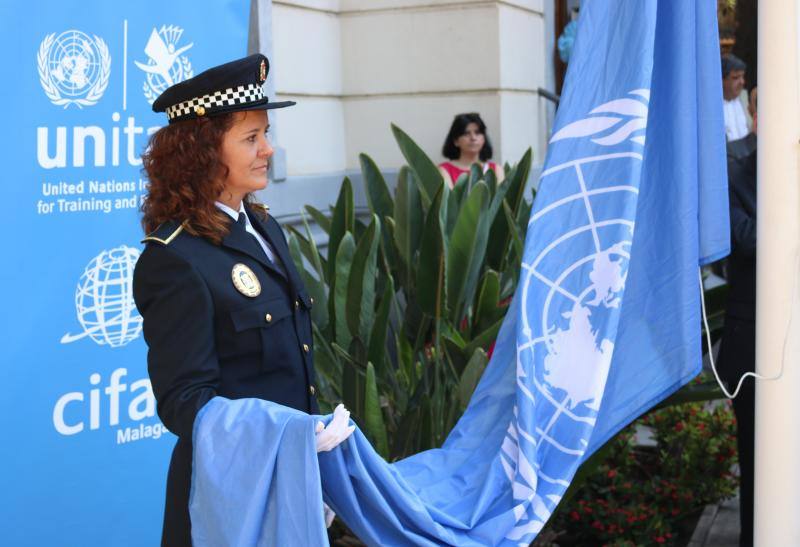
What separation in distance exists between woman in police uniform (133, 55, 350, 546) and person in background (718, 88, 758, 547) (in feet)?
7.36

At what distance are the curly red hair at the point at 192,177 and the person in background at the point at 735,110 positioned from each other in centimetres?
231

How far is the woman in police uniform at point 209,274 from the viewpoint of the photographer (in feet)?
8.18

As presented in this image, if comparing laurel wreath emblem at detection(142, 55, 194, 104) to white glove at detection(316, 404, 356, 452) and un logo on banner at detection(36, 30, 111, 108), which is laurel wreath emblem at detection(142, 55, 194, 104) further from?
white glove at detection(316, 404, 356, 452)

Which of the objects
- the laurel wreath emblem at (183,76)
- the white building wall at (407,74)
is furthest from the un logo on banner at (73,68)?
the white building wall at (407,74)

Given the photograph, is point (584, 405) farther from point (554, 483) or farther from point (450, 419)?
point (450, 419)

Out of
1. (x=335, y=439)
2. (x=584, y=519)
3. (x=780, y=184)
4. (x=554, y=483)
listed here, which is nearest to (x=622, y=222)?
(x=780, y=184)

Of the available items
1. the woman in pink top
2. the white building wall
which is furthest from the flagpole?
the white building wall

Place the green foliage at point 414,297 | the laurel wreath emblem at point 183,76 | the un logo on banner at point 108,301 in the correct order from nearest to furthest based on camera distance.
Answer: the un logo on banner at point 108,301
the laurel wreath emblem at point 183,76
the green foliage at point 414,297

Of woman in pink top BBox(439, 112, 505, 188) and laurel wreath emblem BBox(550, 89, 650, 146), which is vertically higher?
woman in pink top BBox(439, 112, 505, 188)

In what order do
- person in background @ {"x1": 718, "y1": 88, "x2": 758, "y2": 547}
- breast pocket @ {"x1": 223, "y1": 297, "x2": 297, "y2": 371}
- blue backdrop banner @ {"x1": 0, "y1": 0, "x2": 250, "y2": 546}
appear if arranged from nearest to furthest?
breast pocket @ {"x1": 223, "y1": 297, "x2": 297, "y2": 371}
blue backdrop banner @ {"x1": 0, "y1": 0, "x2": 250, "y2": 546}
person in background @ {"x1": 718, "y1": 88, "x2": 758, "y2": 547}

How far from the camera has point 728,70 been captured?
267 inches

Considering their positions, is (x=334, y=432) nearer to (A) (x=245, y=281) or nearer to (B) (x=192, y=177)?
(A) (x=245, y=281)

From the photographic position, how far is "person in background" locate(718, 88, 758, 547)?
177 inches

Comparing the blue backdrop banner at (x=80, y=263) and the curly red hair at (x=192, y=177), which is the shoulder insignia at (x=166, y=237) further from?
the blue backdrop banner at (x=80, y=263)
